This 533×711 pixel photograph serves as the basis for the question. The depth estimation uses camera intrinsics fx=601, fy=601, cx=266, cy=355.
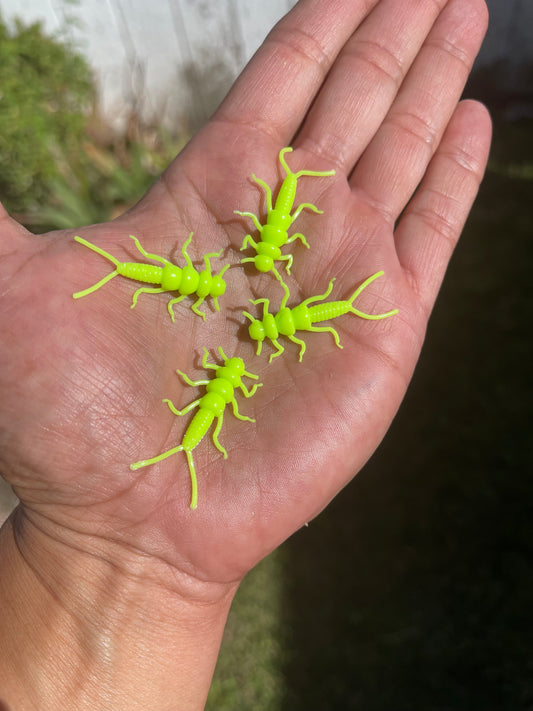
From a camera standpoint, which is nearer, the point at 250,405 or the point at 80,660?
the point at 80,660

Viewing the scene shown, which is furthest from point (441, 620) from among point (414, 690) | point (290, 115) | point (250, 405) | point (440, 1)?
point (440, 1)

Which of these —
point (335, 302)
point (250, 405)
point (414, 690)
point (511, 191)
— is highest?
point (335, 302)

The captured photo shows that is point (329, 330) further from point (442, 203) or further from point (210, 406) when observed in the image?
point (442, 203)

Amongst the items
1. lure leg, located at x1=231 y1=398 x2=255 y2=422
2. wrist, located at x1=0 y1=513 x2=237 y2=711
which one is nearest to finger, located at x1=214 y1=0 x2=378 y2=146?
lure leg, located at x1=231 y1=398 x2=255 y2=422

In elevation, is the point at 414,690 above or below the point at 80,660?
below

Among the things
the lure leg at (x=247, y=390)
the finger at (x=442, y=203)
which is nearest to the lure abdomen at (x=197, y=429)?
the lure leg at (x=247, y=390)

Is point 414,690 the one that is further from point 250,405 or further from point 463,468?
point 250,405
